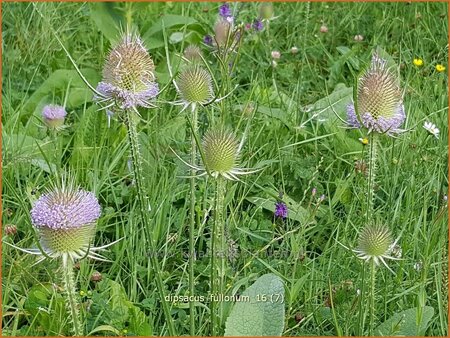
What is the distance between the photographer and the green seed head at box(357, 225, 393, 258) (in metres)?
1.79

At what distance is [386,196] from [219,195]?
1.11 meters

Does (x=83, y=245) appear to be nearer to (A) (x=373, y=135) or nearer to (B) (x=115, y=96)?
(B) (x=115, y=96)

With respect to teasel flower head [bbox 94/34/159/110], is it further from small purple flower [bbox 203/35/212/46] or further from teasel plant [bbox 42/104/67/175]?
small purple flower [bbox 203/35/212/46]

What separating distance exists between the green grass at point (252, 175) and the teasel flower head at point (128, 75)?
0.06 m

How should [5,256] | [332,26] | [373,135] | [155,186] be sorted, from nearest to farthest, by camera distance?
[373,135] < [5,256] < [155,186] < [332,26]

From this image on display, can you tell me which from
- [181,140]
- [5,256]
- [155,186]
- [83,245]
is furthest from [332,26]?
[83,245]

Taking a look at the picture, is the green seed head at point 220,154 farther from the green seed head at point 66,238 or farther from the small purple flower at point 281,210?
the small purple flower at point 281,210

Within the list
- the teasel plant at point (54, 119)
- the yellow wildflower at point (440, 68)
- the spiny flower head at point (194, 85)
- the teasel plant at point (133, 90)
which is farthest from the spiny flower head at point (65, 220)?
the yellow wildflower at point (440, 68)

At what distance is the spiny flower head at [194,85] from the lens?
1891mm

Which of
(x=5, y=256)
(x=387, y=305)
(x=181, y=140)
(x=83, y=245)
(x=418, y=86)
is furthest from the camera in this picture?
(x=418, y=86)

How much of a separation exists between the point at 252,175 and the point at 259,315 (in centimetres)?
102

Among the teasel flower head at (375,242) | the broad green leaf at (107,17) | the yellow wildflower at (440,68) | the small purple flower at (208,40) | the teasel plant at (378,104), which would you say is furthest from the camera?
the broad green leaf at (107,17)

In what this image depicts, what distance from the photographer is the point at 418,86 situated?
10.6 feet

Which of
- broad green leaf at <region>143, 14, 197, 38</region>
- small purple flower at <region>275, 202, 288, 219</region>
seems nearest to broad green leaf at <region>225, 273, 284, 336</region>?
small purple flower at <region>275, 202, 288, 219</region>
